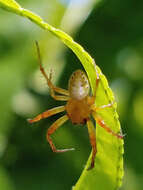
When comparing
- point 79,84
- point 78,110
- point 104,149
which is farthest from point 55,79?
point 104,149

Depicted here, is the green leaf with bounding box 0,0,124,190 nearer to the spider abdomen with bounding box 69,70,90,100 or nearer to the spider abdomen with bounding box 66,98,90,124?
the spider abdomen with bounding box 69,70,90,100

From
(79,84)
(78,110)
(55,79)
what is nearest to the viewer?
(79,84)

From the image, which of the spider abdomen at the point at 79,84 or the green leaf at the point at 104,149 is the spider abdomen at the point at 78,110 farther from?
the green leaf at the point at 104,149

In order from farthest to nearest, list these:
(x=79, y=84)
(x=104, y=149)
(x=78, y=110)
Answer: (x=78, y=110) < (x=79, y=84) < (x=104, y=149)

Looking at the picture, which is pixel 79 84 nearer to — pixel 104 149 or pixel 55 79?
pixel 104 149

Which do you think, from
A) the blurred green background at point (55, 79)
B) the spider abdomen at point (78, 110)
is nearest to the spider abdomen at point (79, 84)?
the spider abdomen at point (78, 110)

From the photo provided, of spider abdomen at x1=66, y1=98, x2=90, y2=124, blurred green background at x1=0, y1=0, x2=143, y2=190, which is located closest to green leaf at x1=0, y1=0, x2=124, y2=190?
spider abdomen at x1=66, y1=98, x2=90, y2=124
